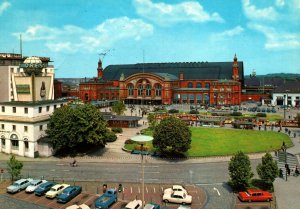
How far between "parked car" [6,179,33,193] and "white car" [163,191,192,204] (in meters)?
17.0

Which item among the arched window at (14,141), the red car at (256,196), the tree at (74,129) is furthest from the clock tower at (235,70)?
the red car at (256,196)

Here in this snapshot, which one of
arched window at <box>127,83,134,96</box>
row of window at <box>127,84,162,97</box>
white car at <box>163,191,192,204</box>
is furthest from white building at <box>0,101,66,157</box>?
arched window at <box>127,83,134,96</box>

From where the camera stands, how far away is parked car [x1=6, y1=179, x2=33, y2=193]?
38.6 metres

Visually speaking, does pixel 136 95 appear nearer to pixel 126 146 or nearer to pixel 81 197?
pixel 126 146

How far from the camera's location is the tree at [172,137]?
5178 centimetres

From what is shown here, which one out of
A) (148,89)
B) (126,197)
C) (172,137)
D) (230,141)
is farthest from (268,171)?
(148,89)

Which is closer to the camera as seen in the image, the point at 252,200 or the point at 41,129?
the point at 252,200

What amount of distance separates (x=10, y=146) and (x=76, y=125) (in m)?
13.3

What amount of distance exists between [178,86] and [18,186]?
108336 millimetres

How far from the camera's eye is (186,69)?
152m

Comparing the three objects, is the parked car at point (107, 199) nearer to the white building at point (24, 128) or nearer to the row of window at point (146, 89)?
the white building at point (24, 128)

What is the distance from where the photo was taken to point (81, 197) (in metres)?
37.4

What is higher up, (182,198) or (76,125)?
(76,125)

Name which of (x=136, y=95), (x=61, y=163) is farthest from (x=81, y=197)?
(x=136, y=95)
